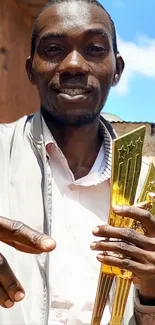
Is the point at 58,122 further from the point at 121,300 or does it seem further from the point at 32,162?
the point at 121,300

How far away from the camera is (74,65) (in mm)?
1414

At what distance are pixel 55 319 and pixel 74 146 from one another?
402mm

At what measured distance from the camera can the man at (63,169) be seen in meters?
1.38

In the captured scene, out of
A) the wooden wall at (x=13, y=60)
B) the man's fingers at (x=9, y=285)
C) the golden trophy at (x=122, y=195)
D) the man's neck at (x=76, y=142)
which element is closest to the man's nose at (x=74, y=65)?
the man's neck at (x=76, y=142)

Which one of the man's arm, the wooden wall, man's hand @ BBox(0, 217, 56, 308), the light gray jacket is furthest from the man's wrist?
the wooden wall

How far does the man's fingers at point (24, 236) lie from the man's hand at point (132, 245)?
0.11m

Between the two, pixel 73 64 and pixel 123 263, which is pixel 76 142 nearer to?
pixel 73 64

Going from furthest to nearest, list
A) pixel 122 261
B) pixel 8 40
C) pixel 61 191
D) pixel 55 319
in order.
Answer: pixel 8 40 → pixel 61 191 → pixel 55 319 → pixel 122 261

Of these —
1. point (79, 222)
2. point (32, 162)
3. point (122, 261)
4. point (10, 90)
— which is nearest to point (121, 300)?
point (122, 261)

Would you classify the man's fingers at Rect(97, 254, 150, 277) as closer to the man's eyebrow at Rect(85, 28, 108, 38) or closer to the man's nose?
the man's nose

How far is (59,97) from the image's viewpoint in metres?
1.45

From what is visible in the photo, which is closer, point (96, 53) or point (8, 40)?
point (96, 53)

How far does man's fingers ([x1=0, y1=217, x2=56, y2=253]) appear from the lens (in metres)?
1.06

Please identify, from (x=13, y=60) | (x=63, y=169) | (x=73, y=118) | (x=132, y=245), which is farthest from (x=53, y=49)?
(x=13, y=60)
